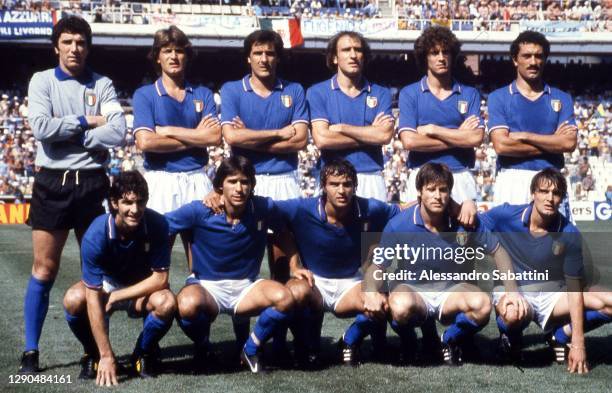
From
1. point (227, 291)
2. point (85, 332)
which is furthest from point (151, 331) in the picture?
point (227, 291)

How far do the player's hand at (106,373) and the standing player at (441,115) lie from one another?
247cm

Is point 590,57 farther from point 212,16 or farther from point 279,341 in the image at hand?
point 279,341

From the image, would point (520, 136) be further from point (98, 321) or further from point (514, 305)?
point (98, 321)

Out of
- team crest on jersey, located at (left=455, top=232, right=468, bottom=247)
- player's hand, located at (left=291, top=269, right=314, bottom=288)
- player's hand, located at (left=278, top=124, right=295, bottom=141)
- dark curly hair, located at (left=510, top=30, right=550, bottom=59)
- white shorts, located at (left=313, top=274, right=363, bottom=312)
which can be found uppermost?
dark curly hair, located at (left=510, top=30, right=550, bottom=59)

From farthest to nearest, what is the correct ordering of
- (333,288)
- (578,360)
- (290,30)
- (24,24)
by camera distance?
1. (290,30)
2. (24,24)
3. (333,288)
4. (578,360)

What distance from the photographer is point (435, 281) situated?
19.2 feet

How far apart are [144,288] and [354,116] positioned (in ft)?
6.66

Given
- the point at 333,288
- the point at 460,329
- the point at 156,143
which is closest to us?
the point at 460,329

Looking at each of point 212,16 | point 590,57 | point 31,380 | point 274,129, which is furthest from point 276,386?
point 590,57

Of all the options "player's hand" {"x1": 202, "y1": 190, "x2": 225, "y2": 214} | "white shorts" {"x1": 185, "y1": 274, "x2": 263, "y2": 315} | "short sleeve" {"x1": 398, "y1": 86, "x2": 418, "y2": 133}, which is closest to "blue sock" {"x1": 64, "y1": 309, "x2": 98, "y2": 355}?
"white shorts" {"x1": 185, "y1": 274, "x2": 263, "y2": 315}

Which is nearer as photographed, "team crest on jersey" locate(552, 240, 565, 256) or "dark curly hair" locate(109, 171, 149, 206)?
"dark curly hair" locate(109, 171, 149, 206)

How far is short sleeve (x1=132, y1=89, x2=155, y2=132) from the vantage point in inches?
244

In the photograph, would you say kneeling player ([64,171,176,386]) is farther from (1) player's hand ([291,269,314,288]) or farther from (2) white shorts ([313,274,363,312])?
(2) white shorts ([313,274,363,312])

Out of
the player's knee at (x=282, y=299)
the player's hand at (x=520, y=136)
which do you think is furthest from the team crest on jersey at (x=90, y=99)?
the player's hand at (x=520, y=136)
